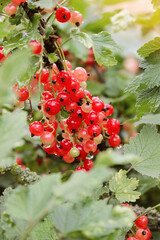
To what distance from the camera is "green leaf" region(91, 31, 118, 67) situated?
78 centimetres

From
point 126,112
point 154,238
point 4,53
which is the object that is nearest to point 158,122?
point 154,238

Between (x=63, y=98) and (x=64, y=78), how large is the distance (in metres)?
0.05

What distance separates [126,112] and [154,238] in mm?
838

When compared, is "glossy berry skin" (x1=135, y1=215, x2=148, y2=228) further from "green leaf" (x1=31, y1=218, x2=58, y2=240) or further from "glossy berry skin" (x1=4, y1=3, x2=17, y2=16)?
"glossy berry skin" (x1=4, y1=3, x2=17, y2=16)

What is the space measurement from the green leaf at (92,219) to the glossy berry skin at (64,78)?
0.37 meters

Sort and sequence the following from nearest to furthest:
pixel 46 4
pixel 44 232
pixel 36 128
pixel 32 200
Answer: pixel 32 200 < pixel 44 232 < pixel 46 4 < pixel 36 128

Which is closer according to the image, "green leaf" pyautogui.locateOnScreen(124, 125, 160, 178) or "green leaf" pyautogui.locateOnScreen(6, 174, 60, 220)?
"green leaf" pyautogui.locateOnScreen(6, 174, 60, 220)

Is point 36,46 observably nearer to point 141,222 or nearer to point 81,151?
point 81,151

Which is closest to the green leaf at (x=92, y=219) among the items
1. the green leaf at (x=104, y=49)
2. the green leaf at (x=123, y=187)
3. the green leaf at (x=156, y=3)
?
the green leaf at (x=123, y=187)

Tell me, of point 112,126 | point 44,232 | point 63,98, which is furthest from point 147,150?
point 44,232

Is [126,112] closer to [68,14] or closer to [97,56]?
[97,56]

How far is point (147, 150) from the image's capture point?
74 centimetres

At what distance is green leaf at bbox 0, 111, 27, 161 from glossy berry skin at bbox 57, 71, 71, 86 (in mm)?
336

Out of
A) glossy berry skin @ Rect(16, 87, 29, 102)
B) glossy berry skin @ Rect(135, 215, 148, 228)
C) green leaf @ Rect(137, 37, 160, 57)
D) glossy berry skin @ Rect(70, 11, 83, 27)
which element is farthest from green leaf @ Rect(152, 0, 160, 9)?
glossy berry skin @ Rect(135, 215, 148, 228)
